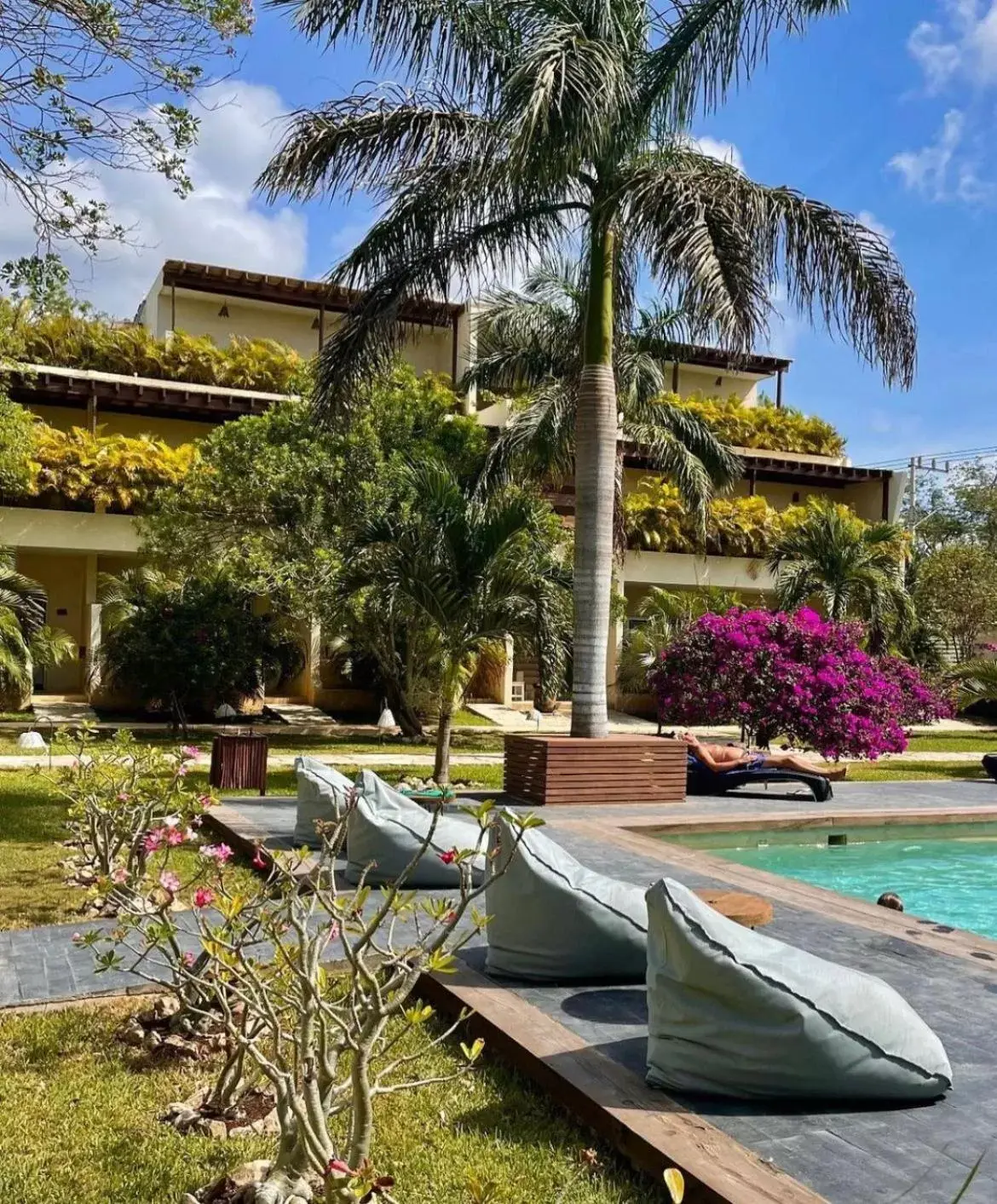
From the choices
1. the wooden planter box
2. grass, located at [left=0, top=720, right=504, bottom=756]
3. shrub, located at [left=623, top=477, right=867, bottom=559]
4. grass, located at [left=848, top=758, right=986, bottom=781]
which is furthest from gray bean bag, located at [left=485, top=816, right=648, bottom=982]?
shrub, located at [left=623, top=477, right=867, bottom=559]

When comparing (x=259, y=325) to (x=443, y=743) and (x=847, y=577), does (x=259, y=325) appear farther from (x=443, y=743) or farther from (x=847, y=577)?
(x=443, y=743)

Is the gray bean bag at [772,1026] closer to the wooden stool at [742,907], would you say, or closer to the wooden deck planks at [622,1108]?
the wooden deck planks at [622,1108]

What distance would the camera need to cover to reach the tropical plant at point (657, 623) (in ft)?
83.7

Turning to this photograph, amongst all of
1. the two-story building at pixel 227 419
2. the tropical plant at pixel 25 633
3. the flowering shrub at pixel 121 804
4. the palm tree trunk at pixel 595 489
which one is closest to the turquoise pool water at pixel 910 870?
the palm tree trunk at pixel 595 489

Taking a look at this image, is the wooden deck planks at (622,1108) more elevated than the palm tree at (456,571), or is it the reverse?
the palm tree at (456,571)

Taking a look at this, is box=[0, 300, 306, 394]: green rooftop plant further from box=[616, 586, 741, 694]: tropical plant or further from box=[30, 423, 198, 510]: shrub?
box=[616, 586, 741, 694]: tropical plant

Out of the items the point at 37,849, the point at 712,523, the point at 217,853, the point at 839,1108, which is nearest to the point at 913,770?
the point at 712,523

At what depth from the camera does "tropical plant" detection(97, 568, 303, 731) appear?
1991 centimetres

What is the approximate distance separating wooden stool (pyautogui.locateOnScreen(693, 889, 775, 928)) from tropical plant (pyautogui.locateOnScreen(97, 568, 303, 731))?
45.9ft

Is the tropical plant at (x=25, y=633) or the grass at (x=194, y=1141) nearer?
the grass at (x=194, y=1141)

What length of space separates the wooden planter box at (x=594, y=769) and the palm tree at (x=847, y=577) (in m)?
12.3

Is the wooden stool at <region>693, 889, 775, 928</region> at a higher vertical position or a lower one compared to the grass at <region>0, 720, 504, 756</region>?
higher

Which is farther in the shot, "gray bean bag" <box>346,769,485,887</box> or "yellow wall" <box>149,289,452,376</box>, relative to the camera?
"yellow wall" <box>149,289,452,376</box>

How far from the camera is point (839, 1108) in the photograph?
3.98 metres
